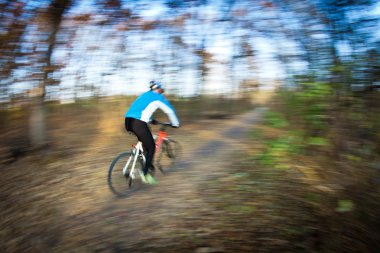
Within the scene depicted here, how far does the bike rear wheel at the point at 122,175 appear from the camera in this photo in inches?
240

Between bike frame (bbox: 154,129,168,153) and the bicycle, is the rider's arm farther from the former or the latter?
bike frame (bbox: 154,129,168,153)

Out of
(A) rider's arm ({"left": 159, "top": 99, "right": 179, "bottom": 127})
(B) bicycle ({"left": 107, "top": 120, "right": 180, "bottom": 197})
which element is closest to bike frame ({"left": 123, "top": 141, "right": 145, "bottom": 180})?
(B) bicycle ({"left": 107, "top": 120, "right": 180, "bottom": 197})

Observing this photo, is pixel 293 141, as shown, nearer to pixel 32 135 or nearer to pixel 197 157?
pixel 197 157

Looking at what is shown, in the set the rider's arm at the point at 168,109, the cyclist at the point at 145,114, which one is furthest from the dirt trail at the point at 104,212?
the rider's arm at the point at 168,109

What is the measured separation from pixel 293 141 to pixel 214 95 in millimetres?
9948

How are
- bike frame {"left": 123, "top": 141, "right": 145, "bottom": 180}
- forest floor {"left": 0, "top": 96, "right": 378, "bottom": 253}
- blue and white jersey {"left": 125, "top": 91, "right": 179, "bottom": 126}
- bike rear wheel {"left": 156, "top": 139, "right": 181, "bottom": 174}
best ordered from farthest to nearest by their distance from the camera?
1. bike rear wheel {"left": 156, "top": 139, "right": 181, "bottom": 174}
2. bike frame {"left": 123, "top": 141, "right": 145, "bottom": 180}
3. blue and white jersey {"left": 125, "top": 91, "right": 179, "bottom": 126}
4. forest floor {"left": 0, "top": 96, "right": 378, "bottom": 253}

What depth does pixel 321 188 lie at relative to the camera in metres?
5.74

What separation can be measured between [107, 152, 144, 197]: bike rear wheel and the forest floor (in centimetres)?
24

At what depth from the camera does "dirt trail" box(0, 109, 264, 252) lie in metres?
4.55

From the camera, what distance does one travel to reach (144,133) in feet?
20.0

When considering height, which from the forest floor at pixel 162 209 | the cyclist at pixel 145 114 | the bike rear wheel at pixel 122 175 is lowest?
the forest floor at pixel 162 209

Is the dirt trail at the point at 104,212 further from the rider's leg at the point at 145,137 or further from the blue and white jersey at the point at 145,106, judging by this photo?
the blue and white jersey at the point at 145,106

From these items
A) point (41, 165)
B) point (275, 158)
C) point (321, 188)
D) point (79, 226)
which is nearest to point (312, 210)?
point (321, 188)

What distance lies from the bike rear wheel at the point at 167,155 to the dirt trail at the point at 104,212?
0.90 feet
